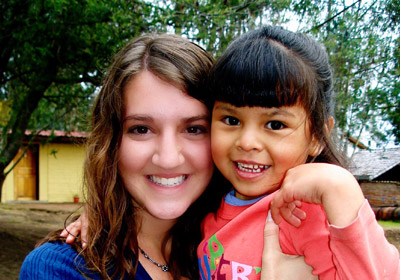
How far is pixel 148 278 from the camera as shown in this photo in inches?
68.1

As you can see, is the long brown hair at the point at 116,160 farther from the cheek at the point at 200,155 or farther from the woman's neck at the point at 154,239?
the cheek at the point at 200,155

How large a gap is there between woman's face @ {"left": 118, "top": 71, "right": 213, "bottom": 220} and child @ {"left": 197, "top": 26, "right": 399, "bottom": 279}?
126 mm

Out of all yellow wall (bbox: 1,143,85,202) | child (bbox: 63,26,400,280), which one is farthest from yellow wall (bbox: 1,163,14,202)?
child (bbox: 63,26,400,280)

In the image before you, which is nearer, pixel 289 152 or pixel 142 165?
pixel 289 152

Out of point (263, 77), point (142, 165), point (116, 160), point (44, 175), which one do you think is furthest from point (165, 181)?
point (44, 175)

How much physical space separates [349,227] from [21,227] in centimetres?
1024

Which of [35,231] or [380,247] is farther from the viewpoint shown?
[35,231]

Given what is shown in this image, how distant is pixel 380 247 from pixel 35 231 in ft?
31.7

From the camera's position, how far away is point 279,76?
146 cm

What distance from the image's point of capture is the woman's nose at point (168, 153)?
159 cm

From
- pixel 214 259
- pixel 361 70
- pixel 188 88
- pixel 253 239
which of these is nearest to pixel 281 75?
pixel 188 88

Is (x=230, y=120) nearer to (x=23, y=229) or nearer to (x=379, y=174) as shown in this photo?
(x=379, y=174)

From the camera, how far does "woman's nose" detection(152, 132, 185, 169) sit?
1591mm

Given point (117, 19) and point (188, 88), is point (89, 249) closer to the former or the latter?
point (188, 88)
